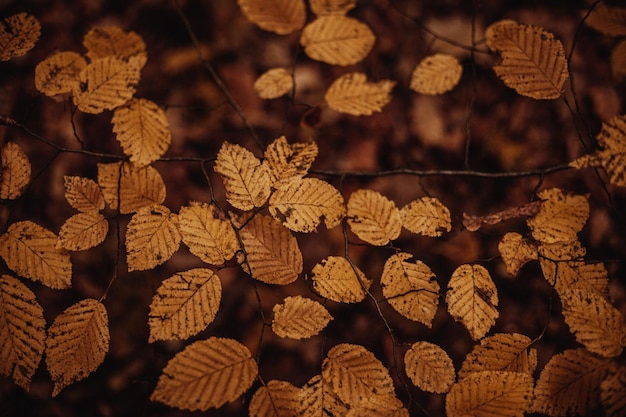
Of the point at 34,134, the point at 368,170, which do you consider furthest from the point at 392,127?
the point at 34,134

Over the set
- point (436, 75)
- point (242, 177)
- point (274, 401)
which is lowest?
point (274, 401)

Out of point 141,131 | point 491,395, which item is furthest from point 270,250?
point 491,395

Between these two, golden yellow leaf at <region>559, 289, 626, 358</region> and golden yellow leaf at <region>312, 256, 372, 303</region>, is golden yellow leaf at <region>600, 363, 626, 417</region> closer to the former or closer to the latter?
golden yellow leaf at <region>559, 289, 626, 358</region>

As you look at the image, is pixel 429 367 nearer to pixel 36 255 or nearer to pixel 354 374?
pixel 354 374

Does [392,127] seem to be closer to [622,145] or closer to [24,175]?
[622,145]

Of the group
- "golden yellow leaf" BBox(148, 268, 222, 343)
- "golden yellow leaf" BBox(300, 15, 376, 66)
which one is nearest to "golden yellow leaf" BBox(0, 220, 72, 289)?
"golden yellow leaf" BBox(148, 268, 222, 343)

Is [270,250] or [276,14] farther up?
[276,14]
